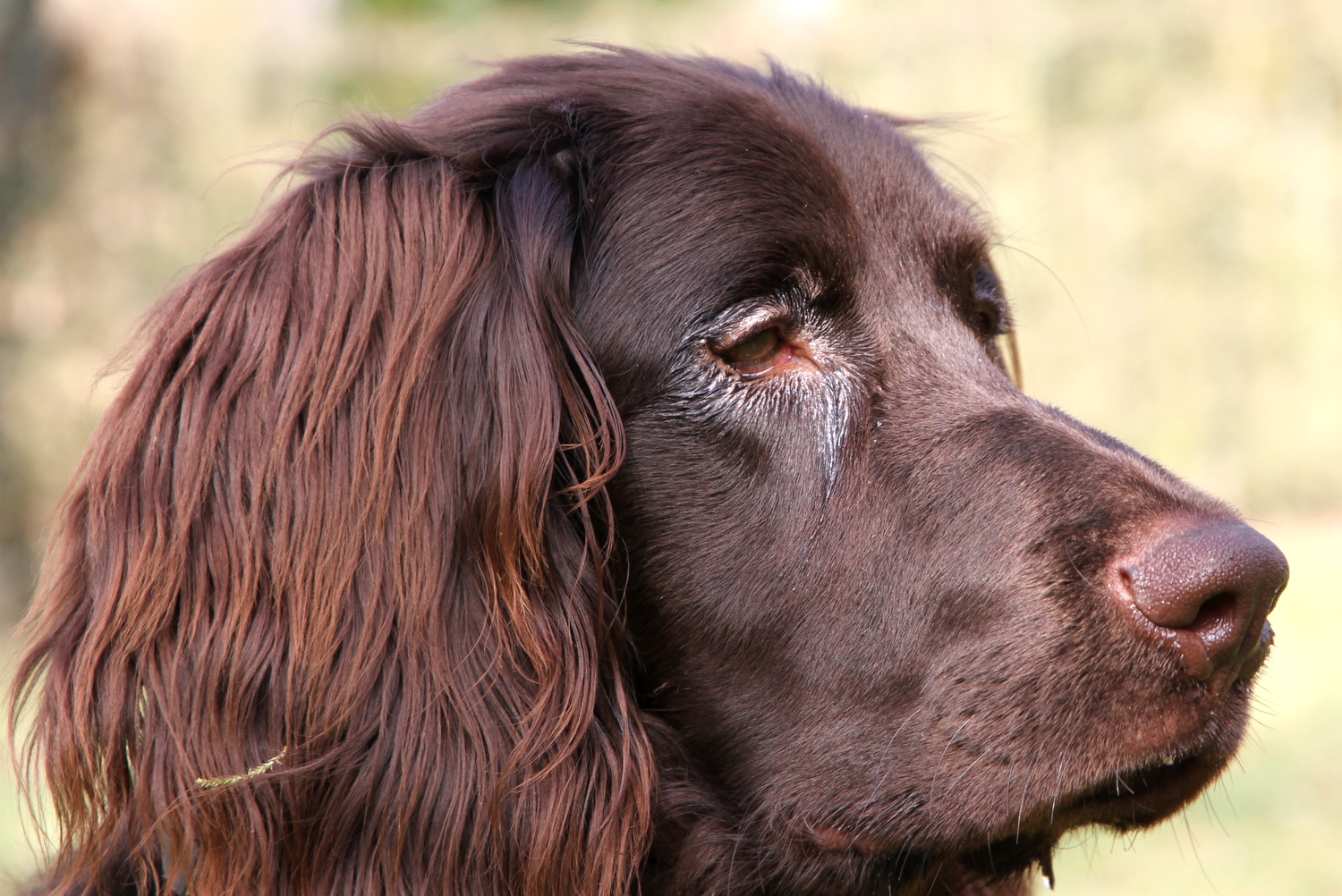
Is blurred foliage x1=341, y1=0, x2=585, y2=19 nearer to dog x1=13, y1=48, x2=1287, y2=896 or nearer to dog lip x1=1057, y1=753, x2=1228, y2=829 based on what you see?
dog x1=13, y1=48, x2=1287, y2=896

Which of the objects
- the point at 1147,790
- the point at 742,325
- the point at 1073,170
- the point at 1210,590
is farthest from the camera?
the point at 1073,170

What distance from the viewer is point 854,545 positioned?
230 centimetres

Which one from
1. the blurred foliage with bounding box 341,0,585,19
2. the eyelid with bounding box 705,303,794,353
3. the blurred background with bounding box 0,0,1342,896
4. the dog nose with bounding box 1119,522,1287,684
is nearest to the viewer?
the dog nose with bounding box 1119,522,1287,684

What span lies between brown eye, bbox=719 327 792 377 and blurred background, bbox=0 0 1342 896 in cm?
870

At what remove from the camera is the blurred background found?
10812 mm

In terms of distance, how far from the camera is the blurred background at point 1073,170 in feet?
35.5

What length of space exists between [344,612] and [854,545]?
0.93 meters

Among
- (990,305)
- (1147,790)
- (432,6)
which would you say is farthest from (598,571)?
(432,6)

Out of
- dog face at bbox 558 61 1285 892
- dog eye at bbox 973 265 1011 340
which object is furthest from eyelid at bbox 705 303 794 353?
dog eye at bbox 973 265 1011 340

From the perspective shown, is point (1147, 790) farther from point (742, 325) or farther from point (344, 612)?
point (344, 612)

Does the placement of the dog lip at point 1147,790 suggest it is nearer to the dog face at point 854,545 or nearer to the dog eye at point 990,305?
the dog face at point 854,545

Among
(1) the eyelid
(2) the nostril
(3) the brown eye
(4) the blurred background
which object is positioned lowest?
(4) the blurred background

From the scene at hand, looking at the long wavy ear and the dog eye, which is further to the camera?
the dog eye

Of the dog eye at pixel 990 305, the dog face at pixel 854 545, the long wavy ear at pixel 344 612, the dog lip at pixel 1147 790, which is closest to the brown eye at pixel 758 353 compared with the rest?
the dog face at pixel 854 545
